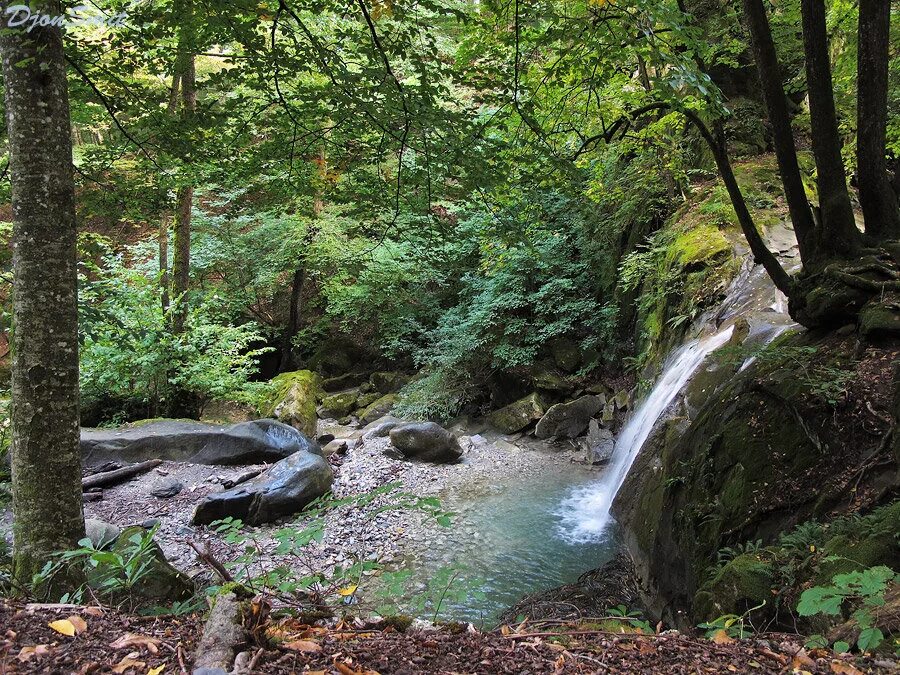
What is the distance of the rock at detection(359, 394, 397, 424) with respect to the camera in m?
14.0

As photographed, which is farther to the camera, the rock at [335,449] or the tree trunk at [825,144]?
the rock at [335,449]

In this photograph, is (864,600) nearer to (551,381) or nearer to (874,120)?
(874,120)

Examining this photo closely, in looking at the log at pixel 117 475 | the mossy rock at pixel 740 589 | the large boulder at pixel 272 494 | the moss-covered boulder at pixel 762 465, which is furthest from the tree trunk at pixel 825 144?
the log at pixel 117 475

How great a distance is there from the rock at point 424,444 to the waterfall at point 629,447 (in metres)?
2.83

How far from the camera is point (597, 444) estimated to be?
402 inches

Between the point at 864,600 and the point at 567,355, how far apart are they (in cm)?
1086

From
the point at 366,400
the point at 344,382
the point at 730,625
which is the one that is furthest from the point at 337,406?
the point at 730,625

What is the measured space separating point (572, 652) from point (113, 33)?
5095 mm

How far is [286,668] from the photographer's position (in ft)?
5.72

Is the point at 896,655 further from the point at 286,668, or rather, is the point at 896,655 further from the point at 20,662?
the point at 20,662

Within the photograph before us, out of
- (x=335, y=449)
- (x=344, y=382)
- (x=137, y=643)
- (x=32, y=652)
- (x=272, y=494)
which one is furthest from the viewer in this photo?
(x=344, y=382)

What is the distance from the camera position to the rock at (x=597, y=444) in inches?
386

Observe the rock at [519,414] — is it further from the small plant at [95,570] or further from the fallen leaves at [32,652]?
the fallen leaves at [32,652]

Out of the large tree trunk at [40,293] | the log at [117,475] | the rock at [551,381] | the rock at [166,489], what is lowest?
the rock at [166,489]
